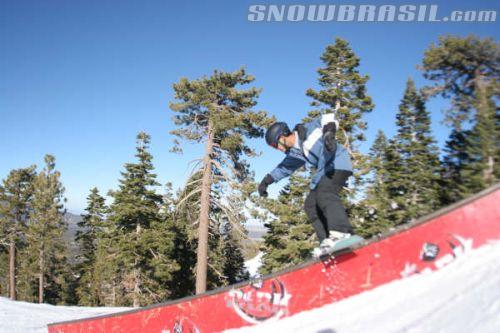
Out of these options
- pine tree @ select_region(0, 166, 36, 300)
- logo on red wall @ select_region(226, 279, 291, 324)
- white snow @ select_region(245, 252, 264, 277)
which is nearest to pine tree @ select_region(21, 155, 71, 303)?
pine tree @ select_region(0, 166, 36, 300)

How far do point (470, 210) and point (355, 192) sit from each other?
1299 centimetres

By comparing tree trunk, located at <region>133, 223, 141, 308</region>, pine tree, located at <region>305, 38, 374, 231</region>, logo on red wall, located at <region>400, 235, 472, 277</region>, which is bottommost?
tree trunk, located at <region>133, 223, 141, 308</region>

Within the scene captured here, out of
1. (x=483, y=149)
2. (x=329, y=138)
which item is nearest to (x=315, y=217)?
(x=329, y=138)

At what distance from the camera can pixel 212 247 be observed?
2362cm

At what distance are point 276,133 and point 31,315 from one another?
32.4ft

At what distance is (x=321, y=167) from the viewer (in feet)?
A: 14.0

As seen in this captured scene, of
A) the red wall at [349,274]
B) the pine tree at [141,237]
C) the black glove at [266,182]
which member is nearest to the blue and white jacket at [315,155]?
the black glove at [266,182]

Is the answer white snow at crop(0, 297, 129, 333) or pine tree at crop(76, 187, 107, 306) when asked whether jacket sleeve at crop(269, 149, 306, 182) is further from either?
pine tree at crop(76, 187, 107, 306)

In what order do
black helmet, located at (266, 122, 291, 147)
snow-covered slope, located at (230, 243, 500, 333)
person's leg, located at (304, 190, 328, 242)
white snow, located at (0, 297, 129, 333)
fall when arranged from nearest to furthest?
1. snow-covered slope, located at (230, 243, 500, 333)
2. person's leg, located at (304, 190, 328, 242)
3. black helmet, located at (266, 122, 291, 147)
4. white snow, located at (0, 297, 129, 333)

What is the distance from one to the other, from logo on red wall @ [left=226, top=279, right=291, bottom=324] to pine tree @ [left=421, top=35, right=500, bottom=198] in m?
4.76

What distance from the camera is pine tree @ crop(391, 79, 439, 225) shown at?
38.7ft

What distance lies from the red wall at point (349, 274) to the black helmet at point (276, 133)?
1737mm

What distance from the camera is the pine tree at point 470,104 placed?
7.06m

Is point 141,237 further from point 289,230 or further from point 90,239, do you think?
point 90,239
